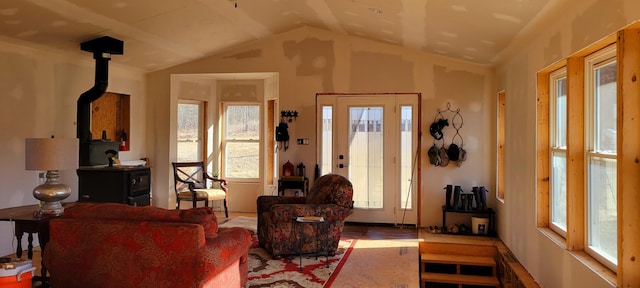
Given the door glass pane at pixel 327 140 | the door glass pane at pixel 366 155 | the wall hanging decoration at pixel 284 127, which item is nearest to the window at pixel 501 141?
the door glass pane at pixel 366 155

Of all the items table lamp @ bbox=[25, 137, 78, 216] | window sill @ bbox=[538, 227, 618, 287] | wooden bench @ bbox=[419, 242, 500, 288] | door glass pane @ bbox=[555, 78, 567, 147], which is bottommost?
wooden bench @ bbox=[419, 242, 500, 288]

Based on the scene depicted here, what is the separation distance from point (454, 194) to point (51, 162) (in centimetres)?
505

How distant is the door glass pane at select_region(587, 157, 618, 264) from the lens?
303 cm

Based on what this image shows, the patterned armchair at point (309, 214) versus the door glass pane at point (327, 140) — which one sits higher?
the door glass pane at point (327, 140)

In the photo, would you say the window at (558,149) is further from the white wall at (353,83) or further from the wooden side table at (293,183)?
the wooden side table at (293,183)

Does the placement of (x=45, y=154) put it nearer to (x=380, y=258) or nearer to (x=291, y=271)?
(x=291, y=271)

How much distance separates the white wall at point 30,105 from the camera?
5109 millimetres

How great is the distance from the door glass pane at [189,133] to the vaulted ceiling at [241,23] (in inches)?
38.9

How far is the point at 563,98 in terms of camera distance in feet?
13.2

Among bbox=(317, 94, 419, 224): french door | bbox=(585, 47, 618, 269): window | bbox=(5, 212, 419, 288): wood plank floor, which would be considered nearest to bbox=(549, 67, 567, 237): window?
bbox=(585, 47, 618, 269): window

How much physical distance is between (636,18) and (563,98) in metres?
1.66

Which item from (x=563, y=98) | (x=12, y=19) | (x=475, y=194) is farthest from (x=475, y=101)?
(x=12, y=19)

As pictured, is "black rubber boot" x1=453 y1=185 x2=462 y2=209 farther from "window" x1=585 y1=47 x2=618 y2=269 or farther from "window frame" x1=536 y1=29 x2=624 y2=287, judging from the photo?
"window" x1=585 y1=47 x2=618 y2=269

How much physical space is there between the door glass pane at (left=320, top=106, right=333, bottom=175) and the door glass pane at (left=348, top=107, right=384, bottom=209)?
1.01ft
